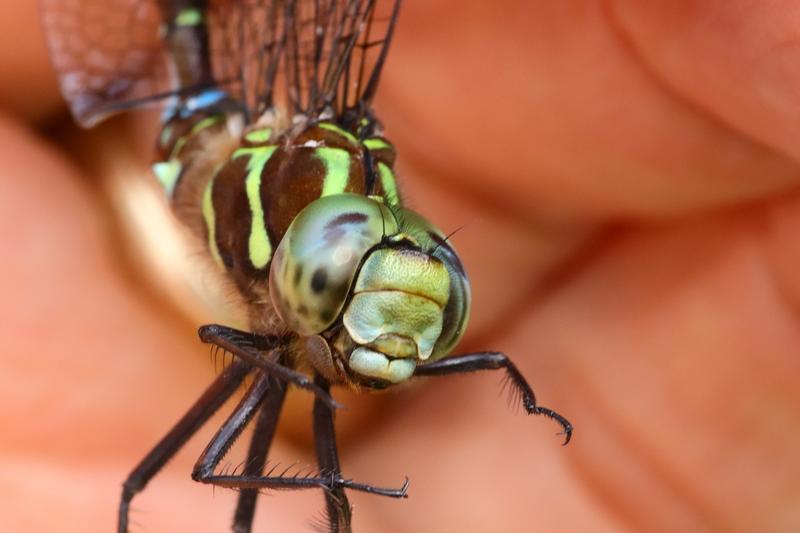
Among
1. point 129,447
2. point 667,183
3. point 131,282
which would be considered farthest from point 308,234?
point 131,282

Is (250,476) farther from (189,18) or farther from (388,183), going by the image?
(189,18)

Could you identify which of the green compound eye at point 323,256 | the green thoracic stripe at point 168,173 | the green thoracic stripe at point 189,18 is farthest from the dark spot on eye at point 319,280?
the green thoracic stripe at point 189,18

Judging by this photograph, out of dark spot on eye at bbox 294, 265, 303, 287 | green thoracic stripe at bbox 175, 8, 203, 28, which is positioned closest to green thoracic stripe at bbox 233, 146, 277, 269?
dark spot on eye at bbox 294, 265, 303, 287

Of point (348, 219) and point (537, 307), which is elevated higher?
point (348, 219)

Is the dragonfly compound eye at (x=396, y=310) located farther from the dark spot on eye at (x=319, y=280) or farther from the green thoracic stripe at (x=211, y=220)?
the green thoracic stripe at (x=211, y=220)

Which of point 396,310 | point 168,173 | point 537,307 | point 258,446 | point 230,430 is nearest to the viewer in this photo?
point 396,310

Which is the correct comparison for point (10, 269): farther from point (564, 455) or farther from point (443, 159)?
point (564, 455)

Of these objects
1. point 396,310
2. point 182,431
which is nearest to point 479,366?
point 396,310
